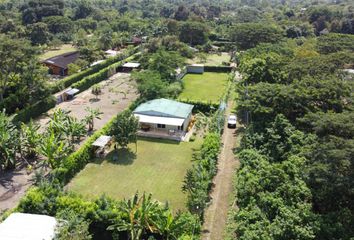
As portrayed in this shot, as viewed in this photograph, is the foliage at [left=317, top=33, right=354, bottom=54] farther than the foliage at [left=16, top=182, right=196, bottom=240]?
Yes

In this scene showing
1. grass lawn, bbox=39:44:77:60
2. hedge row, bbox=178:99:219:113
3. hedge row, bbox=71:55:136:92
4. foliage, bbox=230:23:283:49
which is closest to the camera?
hedge row, bbox=178:99:219:113

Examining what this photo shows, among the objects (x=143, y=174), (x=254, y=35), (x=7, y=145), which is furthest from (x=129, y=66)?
(x=7, y=145)

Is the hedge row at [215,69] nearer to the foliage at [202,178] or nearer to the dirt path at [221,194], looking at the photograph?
the dirt path at [221,194]

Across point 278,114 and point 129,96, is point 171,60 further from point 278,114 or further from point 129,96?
point 278,114

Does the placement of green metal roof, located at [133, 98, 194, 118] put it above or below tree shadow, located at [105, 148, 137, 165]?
above

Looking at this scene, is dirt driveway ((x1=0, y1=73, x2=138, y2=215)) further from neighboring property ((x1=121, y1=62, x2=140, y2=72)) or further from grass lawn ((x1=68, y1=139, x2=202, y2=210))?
grass lawn ((x1=68, y1=139, x2=202, y2=210))

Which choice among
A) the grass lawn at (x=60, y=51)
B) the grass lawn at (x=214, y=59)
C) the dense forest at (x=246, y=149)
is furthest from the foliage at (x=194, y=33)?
the dense forest at (x=246, y=149)

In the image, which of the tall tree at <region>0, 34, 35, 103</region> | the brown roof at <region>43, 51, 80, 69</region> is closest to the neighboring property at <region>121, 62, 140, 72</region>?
the brown roof at <region>43, 51, 80, 69</region>
